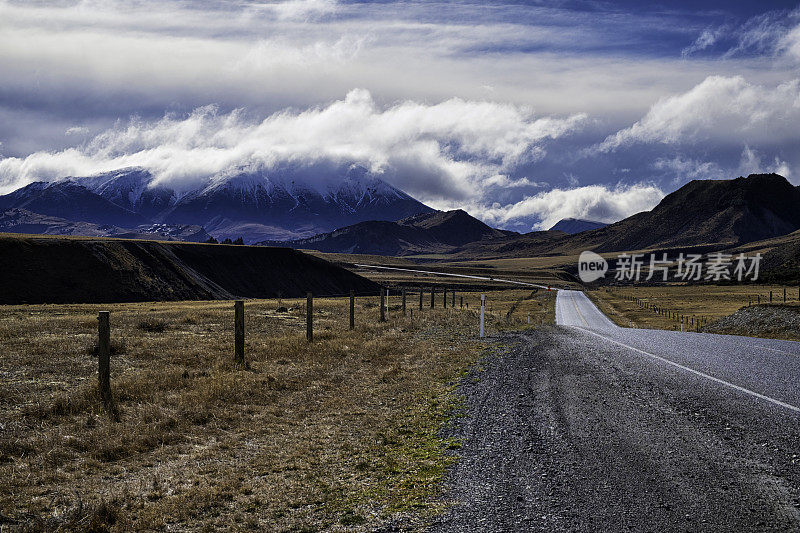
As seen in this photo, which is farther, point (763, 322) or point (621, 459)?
point (763, 322)

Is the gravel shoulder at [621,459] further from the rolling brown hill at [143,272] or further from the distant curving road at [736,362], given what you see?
the rolling brown hill at [143,272]

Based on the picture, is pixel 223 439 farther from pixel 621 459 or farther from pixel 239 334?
pixel 239 334

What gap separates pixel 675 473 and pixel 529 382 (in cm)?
634

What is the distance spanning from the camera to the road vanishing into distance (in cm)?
598

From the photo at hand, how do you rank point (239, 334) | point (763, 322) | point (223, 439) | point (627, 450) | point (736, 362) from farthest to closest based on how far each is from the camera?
point (763, 322) → point (239, 334) → point (736, 362) → point (223, 439) → point (627, 450)

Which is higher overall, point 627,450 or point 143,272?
point 143,272

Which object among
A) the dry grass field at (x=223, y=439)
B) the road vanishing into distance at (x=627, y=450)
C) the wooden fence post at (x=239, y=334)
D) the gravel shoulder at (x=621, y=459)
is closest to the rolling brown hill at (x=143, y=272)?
the dry grass field at (x=223, y=439)

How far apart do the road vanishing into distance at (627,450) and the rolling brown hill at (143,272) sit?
189ft

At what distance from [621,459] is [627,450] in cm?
44

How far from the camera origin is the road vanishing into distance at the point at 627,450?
5984mm

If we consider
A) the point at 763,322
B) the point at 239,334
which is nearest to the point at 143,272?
the point at 239,334

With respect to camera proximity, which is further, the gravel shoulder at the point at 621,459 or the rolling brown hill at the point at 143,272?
the rolling brown hill at the point at 143,272

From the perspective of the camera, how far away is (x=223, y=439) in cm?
956

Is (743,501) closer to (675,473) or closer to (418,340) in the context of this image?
(675,473)
